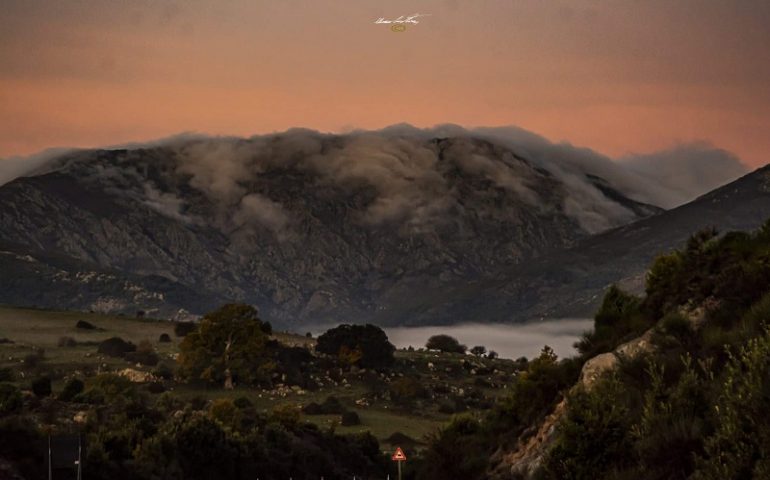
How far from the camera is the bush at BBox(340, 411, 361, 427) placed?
98.8 m

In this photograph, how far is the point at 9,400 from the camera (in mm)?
62594

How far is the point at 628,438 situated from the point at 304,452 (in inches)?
1793

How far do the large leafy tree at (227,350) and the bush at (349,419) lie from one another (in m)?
16.7

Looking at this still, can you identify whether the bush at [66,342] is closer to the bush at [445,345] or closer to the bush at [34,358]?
the bush at [34,358]

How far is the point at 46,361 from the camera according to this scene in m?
113

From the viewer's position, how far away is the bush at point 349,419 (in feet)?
324

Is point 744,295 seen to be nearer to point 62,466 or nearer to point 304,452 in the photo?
point 62,466

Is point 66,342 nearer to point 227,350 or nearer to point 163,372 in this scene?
point 163,372

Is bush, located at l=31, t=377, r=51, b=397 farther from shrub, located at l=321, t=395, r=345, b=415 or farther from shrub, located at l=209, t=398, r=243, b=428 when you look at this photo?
shrub, located at l=321, t=395, r=345, b=415

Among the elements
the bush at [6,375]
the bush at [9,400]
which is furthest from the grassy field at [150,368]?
the bush at [9,400]

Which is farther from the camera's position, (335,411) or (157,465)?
(335,411)

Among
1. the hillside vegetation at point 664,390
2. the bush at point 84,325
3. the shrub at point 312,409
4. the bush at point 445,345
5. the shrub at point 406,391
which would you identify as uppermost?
the hillside vegetation at point 664,390

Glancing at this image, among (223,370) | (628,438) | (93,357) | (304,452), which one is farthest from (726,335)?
(93,357)

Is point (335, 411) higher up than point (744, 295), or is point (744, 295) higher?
point (744, 295)
